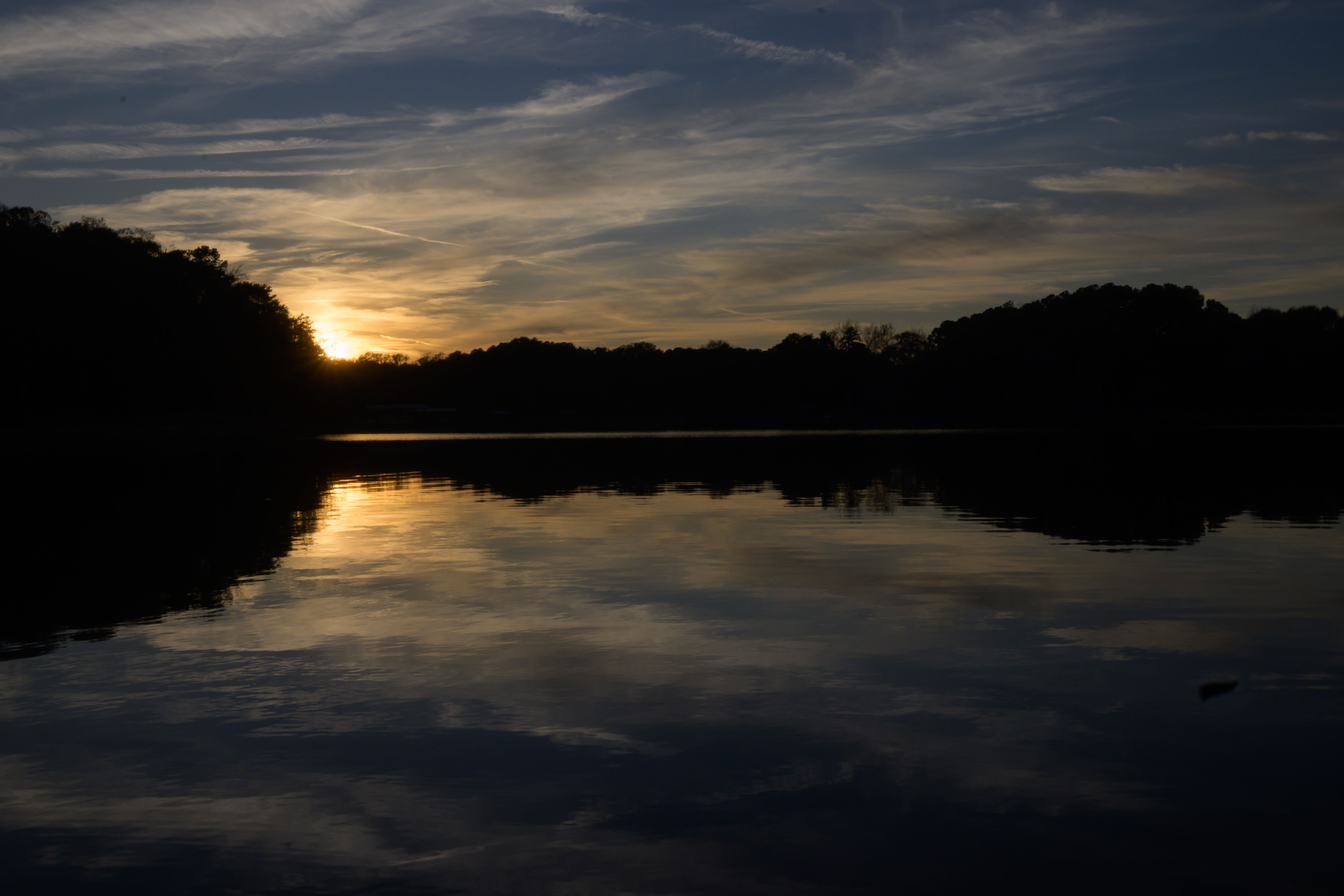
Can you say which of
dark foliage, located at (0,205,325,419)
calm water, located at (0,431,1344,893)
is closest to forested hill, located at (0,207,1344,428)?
dark foliage, located at (0,205,325,419)

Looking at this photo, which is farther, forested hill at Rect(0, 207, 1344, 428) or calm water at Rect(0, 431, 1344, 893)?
forested hill at Rect(0, 207, 1344, 428)

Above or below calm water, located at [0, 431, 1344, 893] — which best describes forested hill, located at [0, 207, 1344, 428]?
above

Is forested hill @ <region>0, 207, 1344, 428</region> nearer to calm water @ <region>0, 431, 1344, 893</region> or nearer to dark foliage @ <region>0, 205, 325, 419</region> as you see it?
dark foliage @ <region>0, 205, 325, 419</region>

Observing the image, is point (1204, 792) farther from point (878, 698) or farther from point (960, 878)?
point (878, 698)

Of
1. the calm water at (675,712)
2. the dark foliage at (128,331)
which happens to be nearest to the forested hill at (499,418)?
the dark foliage at (128,331)

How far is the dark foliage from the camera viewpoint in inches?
3789

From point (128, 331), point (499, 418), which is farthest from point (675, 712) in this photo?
point (499, 418)

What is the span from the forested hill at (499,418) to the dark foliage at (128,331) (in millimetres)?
194

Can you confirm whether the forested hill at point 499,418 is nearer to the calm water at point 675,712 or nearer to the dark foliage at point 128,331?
the dark foliage at point 128,331

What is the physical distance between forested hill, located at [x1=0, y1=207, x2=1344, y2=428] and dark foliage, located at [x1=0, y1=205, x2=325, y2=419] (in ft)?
0.64

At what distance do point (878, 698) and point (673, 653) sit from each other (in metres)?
2.59

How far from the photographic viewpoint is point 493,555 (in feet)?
63.4

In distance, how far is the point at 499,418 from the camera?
200 metres

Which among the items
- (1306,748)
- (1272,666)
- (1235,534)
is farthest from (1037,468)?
(1306,748)
